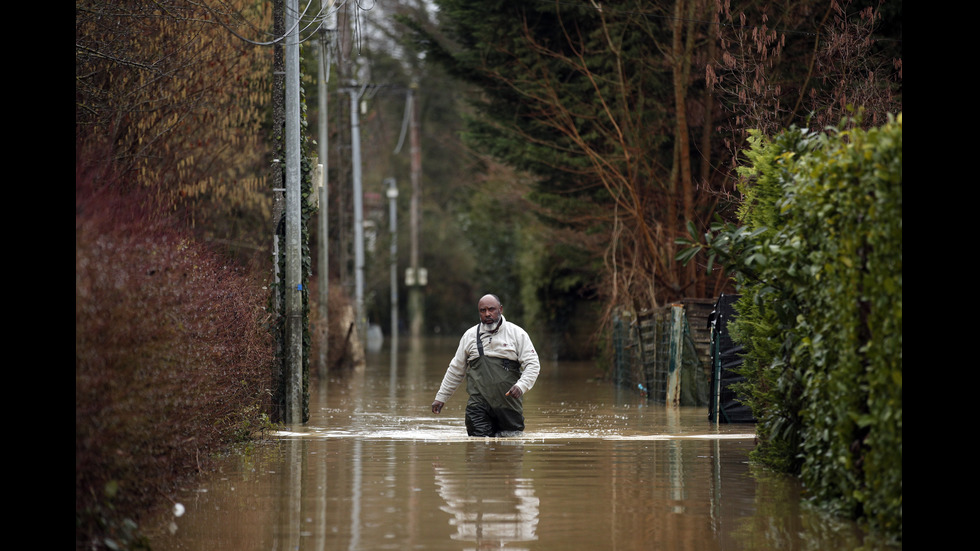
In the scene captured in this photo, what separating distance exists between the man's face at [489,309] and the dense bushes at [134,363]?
10.7 ft

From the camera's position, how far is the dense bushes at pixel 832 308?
7.74 m

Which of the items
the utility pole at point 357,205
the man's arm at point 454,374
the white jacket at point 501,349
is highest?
the utility pole at point 357,205

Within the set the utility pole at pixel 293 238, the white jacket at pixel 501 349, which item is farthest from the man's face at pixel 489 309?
the utility pole at pixel 293 238

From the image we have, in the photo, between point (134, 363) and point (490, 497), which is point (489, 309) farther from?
point (134, 363)

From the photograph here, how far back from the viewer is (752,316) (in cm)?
1316

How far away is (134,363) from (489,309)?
6900 millimetres

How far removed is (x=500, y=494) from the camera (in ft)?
34.8

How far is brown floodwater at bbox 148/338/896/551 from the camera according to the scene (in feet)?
28.5

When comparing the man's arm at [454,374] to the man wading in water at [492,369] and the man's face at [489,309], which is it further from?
the man's face at [489,309]

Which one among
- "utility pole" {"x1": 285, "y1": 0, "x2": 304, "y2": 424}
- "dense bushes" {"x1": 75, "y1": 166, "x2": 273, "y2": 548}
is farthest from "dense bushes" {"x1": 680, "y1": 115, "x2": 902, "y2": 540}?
"utility pole" {"x1": 285, "y1": 0, "x2": 304, "y2": 424}

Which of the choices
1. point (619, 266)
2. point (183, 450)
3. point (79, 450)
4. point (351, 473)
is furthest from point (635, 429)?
point (619, 266)
